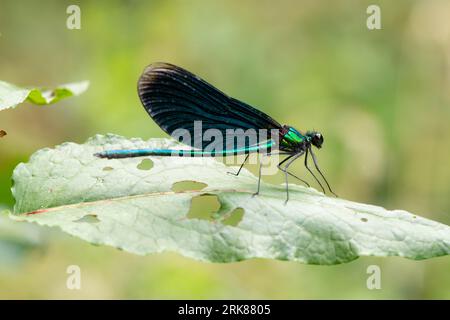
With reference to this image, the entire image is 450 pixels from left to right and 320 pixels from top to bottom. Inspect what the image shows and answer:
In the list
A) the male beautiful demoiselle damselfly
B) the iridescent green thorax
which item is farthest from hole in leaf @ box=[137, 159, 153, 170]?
the iridescent green thorax

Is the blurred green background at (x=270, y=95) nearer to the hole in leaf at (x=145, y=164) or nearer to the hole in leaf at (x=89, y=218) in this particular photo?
the hole in leaf at (x=145, y=164)

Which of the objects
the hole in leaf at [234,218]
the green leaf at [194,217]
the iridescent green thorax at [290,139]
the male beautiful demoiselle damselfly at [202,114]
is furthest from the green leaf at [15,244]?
the iridescent green thorax at [290,139]

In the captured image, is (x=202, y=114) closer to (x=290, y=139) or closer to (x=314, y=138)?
(x=290, y=139)

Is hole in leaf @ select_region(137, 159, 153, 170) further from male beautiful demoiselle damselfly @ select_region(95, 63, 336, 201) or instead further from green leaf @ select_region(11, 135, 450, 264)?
male beautiful demoiselle damselfly @ select_region(95, 63, 336, 201)

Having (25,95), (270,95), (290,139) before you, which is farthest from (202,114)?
(270,95)
